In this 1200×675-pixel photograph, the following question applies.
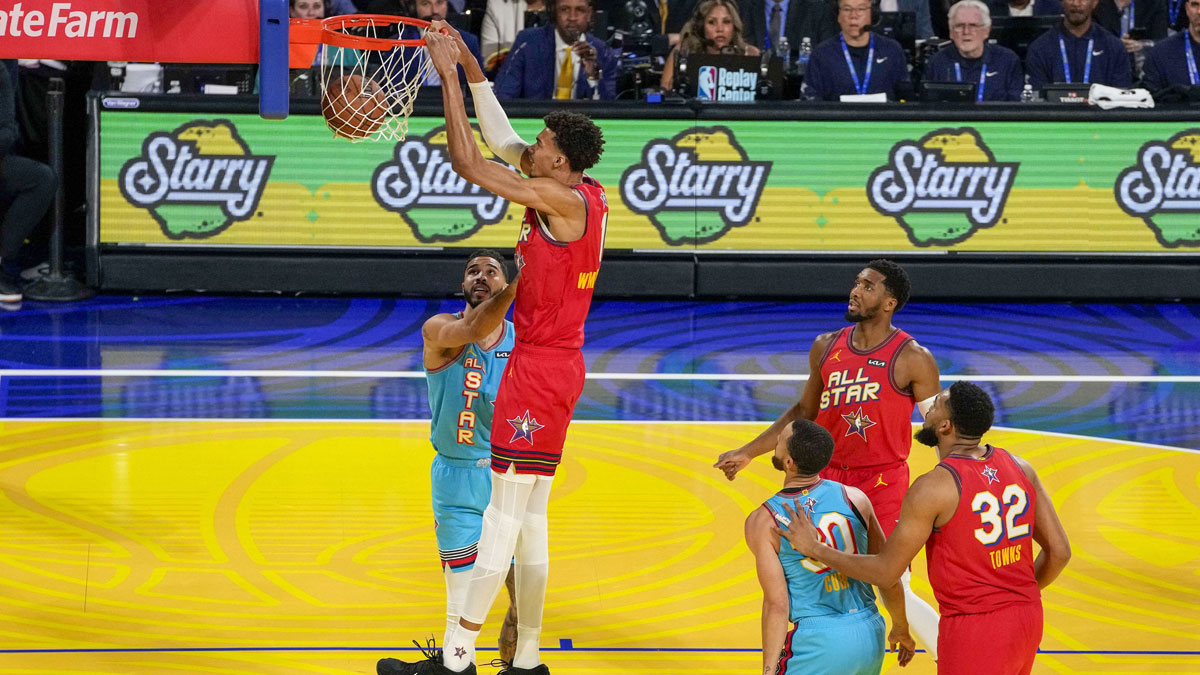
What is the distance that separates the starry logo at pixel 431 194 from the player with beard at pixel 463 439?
6731mm

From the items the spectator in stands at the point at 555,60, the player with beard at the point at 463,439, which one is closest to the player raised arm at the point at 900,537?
the player with beard at the point at 463,439

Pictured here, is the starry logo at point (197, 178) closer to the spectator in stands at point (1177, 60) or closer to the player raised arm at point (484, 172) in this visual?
the player raised arm at point (484, 172)

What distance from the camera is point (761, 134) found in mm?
13391

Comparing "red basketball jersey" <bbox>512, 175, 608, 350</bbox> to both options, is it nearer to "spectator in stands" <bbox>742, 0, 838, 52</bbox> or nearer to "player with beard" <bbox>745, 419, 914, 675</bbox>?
"player with beard" <bbox>745, 419, 914, 675</bbox>

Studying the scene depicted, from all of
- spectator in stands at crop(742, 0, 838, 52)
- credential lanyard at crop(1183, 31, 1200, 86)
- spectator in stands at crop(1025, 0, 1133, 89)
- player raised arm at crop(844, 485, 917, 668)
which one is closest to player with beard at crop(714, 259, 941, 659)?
player raised arm at crop(844, 485, 917, 668)

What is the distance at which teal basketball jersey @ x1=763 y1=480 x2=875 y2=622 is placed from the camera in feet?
17.8

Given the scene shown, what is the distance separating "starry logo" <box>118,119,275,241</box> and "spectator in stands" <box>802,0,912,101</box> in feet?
15.8

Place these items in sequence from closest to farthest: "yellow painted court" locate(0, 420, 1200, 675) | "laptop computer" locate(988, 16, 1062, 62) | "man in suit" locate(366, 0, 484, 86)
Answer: "yellow painted court" locate(0, 420, 1200, 675)
"man in suit" locate(366, 0, 484, 86)
"laptop computer" locate(988, 16, 1062, 62)

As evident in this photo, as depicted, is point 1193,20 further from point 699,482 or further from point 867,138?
point 699,482

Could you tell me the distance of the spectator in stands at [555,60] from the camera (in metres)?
13.5

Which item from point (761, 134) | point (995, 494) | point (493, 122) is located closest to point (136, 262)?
point (761, 134)

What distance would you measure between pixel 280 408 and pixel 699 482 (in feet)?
10.0

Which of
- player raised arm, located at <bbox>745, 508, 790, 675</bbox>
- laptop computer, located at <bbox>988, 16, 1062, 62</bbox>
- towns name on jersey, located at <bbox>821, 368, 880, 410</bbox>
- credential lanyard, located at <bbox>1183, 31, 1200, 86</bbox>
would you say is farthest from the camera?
laptop computer, located at <bbox>988, 16, 1062, 62</bbox>

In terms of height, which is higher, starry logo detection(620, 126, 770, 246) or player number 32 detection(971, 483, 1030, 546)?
starry logo detection(620, 126, 770, 246)
